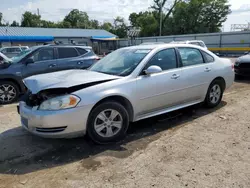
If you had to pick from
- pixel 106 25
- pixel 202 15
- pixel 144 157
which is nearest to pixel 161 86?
pixel 144 157

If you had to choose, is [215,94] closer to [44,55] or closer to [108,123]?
[108,123]

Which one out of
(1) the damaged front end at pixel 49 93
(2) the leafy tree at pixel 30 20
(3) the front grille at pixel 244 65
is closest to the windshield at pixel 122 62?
(1) the damaged front end at pixel 49 93

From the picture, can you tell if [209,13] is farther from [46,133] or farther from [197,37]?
[46,133]

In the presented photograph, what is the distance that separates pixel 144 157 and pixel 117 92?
3.66 feet

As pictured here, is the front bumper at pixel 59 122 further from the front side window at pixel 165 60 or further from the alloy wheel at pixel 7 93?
the alloy wheel at pixel 7 93

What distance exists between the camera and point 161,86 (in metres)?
4.45

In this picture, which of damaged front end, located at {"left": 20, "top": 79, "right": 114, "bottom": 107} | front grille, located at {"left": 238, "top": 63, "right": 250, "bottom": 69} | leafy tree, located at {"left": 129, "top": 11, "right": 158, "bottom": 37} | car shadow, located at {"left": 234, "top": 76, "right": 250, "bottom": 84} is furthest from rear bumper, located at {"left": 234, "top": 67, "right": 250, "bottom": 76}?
leafy tree, located at {"left": 129, "top": 11, "right": 158, "bottom": 37}

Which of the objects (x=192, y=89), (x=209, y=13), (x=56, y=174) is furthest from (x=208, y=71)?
(x=209, y=13)

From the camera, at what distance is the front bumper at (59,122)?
3488 mm

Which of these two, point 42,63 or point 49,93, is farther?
point 42,63

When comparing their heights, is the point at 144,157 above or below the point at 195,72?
below

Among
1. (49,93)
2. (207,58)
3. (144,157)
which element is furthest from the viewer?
(207,58)

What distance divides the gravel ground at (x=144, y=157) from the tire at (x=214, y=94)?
0.67 m

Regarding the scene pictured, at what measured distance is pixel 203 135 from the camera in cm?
419
